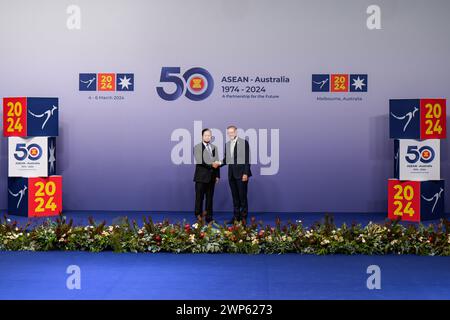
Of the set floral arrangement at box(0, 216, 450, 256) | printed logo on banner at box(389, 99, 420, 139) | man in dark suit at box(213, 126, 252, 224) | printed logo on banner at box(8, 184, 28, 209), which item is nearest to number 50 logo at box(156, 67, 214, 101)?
man in dark suit at box(213, 126, 252, 224)

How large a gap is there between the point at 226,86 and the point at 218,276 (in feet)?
22.9

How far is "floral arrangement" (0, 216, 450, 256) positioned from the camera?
357 inches

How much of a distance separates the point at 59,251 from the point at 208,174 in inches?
149

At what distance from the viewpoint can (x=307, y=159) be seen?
46.7ft

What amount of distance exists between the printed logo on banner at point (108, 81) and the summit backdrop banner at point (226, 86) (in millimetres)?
22

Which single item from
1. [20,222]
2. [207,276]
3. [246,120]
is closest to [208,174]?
[246,120]

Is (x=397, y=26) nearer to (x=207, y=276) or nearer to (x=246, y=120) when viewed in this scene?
(x=246, y=120)

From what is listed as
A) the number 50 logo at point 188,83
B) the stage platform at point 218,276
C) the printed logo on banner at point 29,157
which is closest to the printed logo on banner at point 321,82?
the number 50 logo at point 188,83

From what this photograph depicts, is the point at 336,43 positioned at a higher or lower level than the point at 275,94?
higher

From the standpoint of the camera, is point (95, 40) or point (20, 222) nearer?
point (20, 222)

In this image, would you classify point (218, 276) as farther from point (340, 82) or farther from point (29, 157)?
point (340, 82)

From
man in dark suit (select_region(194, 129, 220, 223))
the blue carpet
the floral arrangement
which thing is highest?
man in dark suit (select_region(194, 129, 220, 223))

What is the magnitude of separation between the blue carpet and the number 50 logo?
569 centimetres

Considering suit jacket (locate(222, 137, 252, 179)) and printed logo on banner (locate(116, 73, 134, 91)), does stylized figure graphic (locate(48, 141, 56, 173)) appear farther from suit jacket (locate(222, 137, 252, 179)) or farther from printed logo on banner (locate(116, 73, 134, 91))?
suit jacket (locate(222, 137, 252, 179))
